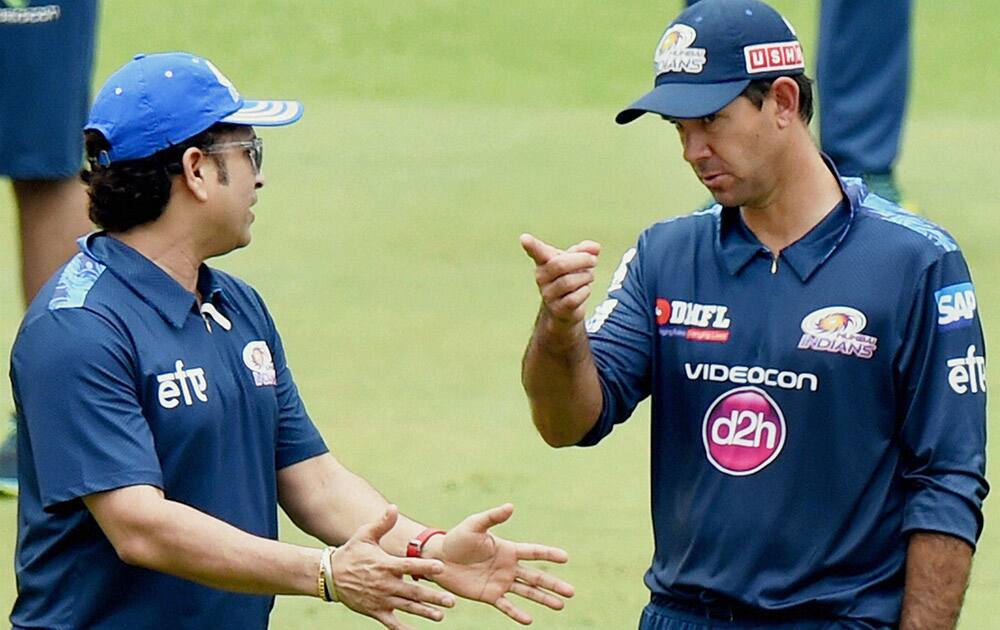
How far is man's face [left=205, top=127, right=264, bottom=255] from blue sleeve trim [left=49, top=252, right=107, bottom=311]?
0.23 m

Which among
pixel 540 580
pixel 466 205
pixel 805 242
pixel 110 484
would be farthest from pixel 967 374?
pixel 466 205

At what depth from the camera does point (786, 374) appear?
4148mm

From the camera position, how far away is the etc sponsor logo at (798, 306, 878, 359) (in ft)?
13.5

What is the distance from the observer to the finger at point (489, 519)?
3.96 metres

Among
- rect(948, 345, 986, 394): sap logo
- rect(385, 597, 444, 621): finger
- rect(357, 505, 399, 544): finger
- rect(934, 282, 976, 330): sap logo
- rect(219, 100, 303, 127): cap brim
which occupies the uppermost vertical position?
rect(219, 100, 303, 127): cap brim

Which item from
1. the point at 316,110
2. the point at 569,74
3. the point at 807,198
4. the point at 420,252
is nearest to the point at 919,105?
the point at 569,74

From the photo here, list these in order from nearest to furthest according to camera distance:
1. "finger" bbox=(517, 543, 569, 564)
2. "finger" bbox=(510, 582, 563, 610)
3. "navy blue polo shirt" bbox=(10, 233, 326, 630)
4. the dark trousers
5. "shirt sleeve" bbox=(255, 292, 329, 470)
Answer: "navy blue polo shirt" bbox=(10, 233, 326, 630)
"finger" bbox=(517, 543, 569, 564)
"finger" bbox=(510, 582, 563, 610)
"shirt sleeve" bbox=(255, 292, 329, 470)
the dark trousers

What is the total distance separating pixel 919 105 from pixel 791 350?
800 cm

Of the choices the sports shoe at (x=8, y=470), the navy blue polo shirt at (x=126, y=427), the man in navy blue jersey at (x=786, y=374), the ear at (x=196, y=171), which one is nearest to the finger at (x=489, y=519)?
the man in navy blue jersey at (x=786, y=374)

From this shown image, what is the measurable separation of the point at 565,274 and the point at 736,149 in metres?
0.45

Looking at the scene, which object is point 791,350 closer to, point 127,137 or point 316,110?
point 127,137

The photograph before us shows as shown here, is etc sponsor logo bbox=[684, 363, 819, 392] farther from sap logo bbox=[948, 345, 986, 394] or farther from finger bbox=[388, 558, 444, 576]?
finger bbox=[388, 558, 444, 576]

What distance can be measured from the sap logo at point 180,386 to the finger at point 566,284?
644 mm

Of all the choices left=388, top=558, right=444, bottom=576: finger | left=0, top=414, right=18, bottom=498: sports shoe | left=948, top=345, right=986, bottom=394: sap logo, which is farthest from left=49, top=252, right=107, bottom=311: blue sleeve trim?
left=0, top=414, right=18, bottom=498: sports shoe
